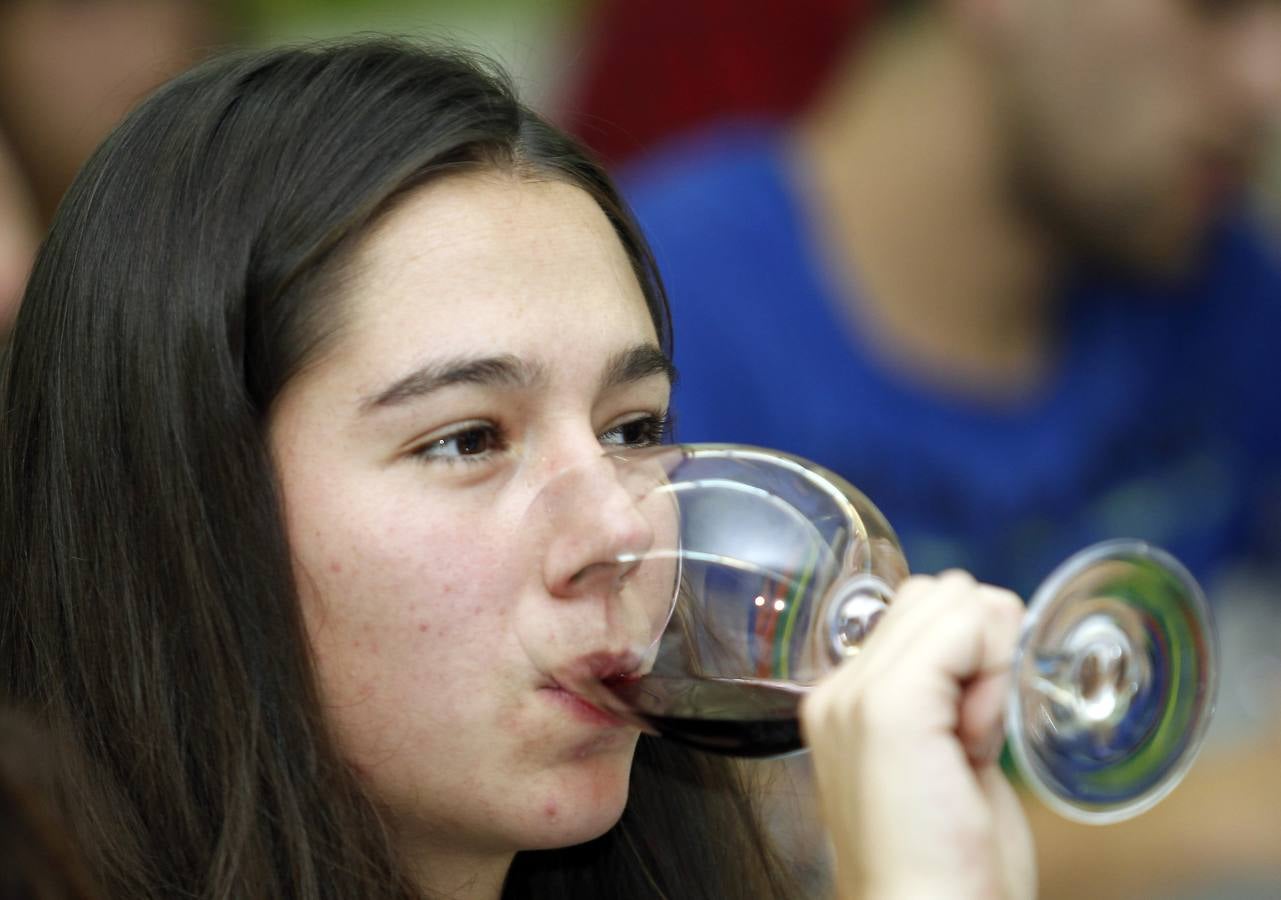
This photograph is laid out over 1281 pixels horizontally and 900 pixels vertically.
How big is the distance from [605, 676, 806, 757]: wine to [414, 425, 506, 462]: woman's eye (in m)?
0.19

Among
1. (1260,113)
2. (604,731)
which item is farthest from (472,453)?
(1260,113)

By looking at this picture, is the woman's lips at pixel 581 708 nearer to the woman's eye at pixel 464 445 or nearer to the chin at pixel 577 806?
the chin at pixel 577 806

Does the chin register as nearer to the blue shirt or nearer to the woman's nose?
the woman's nose

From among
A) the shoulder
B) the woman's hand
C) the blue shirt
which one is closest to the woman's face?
the woman's hand

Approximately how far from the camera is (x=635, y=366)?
1.33 metres

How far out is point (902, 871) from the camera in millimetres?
1009

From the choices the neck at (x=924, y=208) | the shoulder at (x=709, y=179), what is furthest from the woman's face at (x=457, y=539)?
the neck at (x=924, y=208)

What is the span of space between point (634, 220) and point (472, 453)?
0.38m

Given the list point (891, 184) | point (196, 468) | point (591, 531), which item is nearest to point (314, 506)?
point (196, 468)

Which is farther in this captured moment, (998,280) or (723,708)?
(998,280)

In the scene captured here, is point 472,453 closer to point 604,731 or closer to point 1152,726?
point 604,731

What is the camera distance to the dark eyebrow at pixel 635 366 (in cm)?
131

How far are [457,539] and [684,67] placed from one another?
1524 millimetres

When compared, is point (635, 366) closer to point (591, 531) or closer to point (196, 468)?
point (591, 531)
